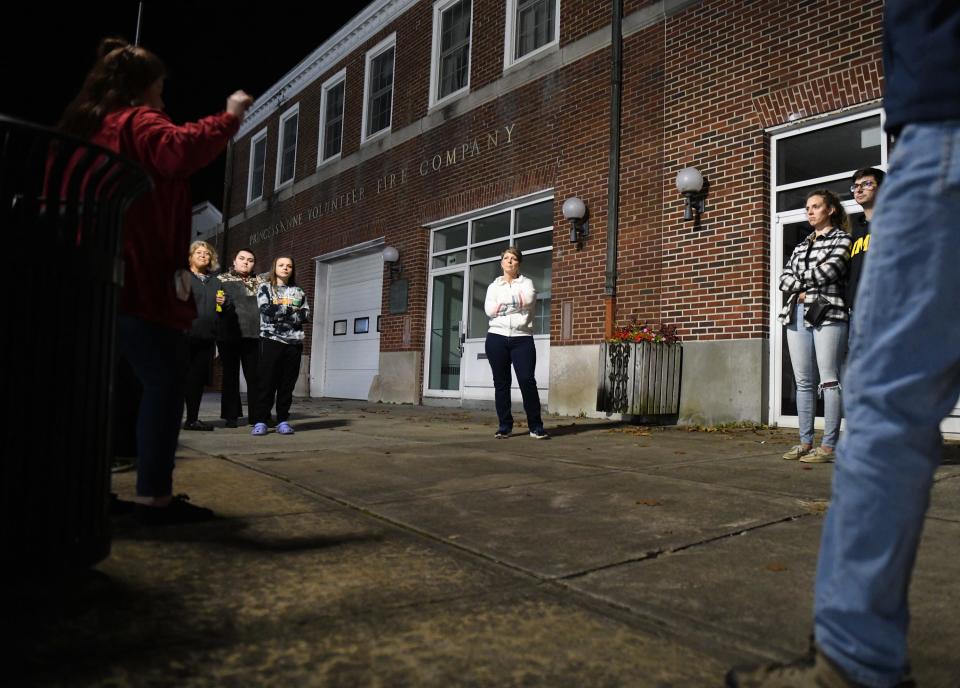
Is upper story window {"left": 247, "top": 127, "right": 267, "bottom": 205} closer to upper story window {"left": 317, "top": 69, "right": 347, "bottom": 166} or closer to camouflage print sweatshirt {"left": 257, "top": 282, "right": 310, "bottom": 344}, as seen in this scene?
upper story window {"left": 317, "top": 69, "right": 347, "bottom": 166}

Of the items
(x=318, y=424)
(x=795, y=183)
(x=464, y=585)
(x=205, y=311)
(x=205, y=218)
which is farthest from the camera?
(x=205, y=218)

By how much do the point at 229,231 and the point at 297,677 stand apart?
19.5 meters

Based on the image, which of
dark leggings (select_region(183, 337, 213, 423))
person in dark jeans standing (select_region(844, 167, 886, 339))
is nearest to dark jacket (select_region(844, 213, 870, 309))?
person in dark jeans standing (select_region(844, 167, 886, 339))

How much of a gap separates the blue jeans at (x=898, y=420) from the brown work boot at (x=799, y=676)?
0.07 feet

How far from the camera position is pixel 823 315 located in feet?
15.0

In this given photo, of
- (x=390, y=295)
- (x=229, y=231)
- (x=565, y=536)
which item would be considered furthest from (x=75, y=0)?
(x=229, y=231)

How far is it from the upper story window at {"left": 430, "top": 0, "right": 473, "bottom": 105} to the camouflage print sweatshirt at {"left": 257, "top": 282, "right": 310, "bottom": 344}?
628 centimetres

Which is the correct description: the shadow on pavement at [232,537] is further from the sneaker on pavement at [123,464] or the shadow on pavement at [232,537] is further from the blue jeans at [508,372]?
the blue jeans at [508,372]

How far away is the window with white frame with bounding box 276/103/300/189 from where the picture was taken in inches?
661

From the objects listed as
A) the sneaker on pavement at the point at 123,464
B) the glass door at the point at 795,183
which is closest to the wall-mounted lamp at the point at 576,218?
the glass door at the point at 795,183

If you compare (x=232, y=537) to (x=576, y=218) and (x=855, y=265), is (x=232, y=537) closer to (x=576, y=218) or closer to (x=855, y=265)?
(x=855, y=265)

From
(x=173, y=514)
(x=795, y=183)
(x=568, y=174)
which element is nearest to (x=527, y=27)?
(x=568, y=174)

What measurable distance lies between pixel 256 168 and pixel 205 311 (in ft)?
44.6

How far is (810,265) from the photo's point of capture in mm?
4645
